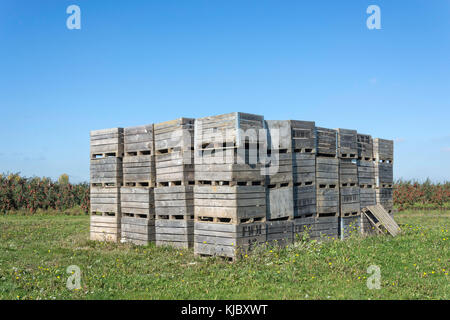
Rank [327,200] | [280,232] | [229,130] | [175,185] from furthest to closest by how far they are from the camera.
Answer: [327,200] < [175,185] < [280,232] < [229,130]

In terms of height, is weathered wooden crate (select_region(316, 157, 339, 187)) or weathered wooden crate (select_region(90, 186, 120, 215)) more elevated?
weathered wooden crate (select_region(316, 157, 339, 187))

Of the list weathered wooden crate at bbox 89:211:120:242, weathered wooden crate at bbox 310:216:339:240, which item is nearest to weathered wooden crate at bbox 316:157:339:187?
weathered wooden crate at bbox 310:216:339:240

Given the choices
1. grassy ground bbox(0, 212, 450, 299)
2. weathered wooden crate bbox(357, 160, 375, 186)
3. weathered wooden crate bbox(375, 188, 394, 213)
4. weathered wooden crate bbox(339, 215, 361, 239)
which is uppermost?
weathered wooden crate bbox(357, 160, 375, 186)

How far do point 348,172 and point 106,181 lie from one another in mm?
8383

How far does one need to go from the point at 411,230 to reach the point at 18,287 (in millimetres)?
11647

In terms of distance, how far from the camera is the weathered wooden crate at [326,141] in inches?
491

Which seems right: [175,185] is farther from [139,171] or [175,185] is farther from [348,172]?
[348,172]

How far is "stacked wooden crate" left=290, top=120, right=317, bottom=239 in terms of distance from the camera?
11469 mm

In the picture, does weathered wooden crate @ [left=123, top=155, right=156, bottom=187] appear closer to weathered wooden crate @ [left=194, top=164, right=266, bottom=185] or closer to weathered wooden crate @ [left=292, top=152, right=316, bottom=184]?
weathered wooden crate @ [left=194, top=164, right=266, bottom=185]

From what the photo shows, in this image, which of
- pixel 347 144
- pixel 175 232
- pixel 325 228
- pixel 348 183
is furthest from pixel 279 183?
pixel 347 144

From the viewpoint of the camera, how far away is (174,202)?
11.7 m

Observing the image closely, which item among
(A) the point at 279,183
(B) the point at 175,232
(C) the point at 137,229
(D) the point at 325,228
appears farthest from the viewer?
(C) the point at 137,229

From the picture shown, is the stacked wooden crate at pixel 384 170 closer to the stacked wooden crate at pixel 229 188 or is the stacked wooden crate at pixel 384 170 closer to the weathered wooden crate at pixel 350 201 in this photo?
the weathered wooden crate at pixel 350 201

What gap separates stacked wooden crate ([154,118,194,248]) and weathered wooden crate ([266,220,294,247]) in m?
2.41
